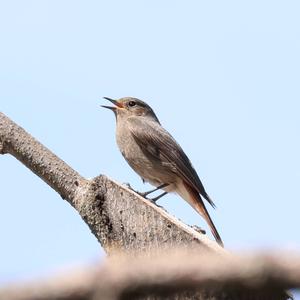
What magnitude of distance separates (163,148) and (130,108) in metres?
1.16

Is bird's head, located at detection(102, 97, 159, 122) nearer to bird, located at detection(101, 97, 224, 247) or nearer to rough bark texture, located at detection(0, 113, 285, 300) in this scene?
bird, located at detection(101, 97, 224, 247)

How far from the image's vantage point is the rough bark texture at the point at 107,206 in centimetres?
449

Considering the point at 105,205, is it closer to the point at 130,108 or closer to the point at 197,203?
the point at 197,203

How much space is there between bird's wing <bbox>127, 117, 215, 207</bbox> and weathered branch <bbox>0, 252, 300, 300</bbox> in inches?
322

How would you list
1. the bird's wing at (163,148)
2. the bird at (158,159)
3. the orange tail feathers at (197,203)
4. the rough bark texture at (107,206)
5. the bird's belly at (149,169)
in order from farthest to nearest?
1. the bird's belly at (149,169)
2. the bird's wing at (163,148)
3. the bird at (158,159)
4. the orange tail feathers at (197,203)
5. the rough bark texture at (107,206)

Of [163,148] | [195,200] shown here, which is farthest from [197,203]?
[163,148]

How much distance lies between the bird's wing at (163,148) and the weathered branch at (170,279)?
8178 mm

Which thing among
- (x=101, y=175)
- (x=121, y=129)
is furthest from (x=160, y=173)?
(x=101, y=175)

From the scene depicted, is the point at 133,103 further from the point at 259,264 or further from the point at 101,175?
the point at 259,264

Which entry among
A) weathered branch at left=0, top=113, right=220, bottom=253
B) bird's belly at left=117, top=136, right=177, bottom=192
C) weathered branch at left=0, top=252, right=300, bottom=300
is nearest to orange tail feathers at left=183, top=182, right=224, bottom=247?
bird's belly at left=117, top=136, right=177, bottom=192

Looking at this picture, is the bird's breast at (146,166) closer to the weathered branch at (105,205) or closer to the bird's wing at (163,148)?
the bird's wing at (163,148)

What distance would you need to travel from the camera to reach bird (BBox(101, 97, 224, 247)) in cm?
906

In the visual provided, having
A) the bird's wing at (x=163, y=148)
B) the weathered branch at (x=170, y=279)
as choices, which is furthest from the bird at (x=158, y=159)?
the weathered branch at (x=170, y=279)

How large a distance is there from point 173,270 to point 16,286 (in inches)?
7.3
